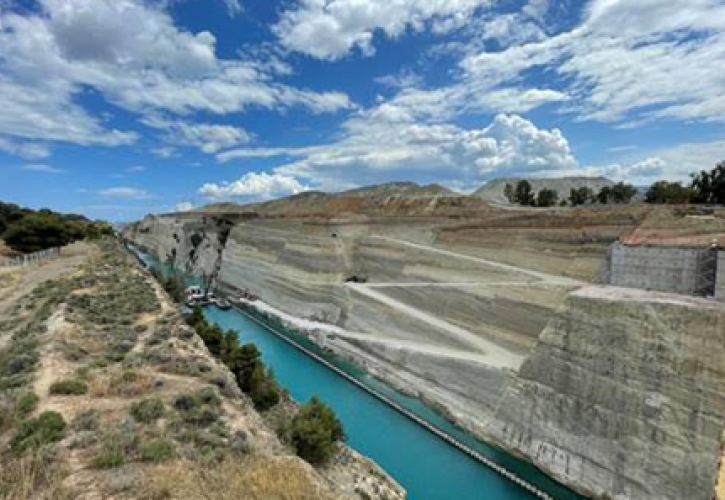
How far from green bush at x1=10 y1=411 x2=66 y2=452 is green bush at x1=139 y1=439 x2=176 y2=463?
175cm

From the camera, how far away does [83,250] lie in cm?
4759

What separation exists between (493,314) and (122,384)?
59.4 ft

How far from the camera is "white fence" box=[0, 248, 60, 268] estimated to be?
38.0 m

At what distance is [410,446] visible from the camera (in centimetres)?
2048

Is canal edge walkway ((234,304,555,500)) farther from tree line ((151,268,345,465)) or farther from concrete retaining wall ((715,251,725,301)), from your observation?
concrete retaining wall ((715,251,725,301))

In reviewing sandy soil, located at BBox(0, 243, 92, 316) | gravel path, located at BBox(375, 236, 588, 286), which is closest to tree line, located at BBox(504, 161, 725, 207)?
gravel path, located at BBox(375, 236, 588, 286)

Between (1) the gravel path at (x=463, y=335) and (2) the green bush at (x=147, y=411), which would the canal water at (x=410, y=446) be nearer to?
(1) the gravel path at (x=463, y=335)

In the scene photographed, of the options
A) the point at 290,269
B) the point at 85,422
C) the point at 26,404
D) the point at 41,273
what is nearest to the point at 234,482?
the point at 85,422

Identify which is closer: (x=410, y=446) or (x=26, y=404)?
(x=26, y=404)

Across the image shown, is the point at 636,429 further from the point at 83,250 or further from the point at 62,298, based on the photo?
the point at 83,250

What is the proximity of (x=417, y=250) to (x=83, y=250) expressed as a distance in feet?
104

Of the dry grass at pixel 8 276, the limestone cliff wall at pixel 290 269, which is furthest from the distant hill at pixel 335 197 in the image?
the dry grass at pixel 8 276

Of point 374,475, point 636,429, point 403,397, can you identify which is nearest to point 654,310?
point 636,429

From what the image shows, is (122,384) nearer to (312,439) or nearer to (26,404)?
(26,404)
